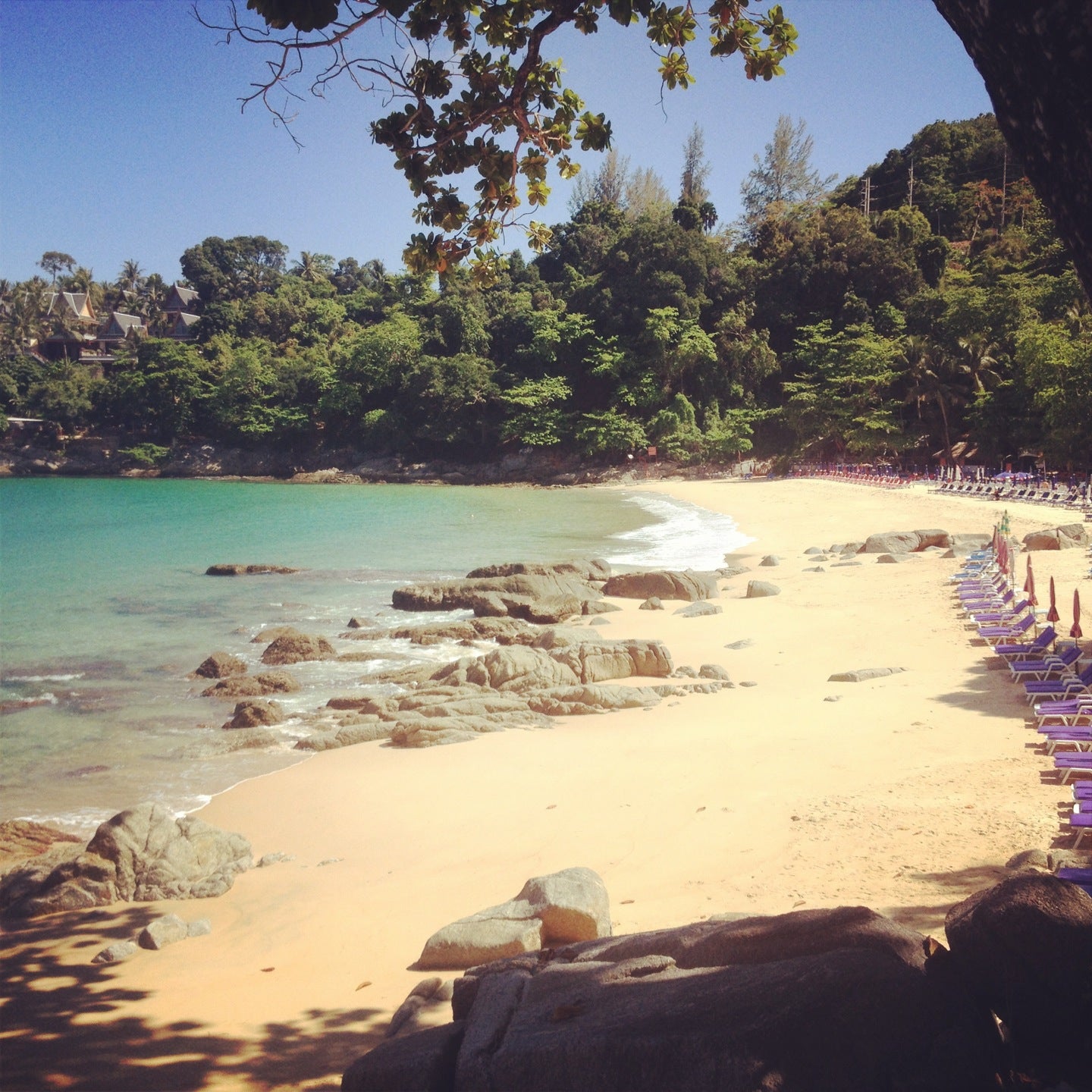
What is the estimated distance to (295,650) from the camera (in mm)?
13805

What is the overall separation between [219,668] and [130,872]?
7016 millimetres

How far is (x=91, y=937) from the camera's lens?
17.9 ft

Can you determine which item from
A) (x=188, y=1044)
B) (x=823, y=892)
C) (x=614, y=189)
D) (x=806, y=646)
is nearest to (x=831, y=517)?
(x=806, y=646)

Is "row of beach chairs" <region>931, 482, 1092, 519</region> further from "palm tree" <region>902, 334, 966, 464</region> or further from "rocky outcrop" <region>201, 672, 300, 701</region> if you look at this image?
"rocky outcrop" <region>201, 672, 300, 701</region>

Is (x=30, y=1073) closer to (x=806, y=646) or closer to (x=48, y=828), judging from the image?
(x=48, y=828)

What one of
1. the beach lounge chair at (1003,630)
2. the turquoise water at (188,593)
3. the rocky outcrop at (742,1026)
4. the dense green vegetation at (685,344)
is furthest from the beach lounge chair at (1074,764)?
the dense green vegetation at (685,344)

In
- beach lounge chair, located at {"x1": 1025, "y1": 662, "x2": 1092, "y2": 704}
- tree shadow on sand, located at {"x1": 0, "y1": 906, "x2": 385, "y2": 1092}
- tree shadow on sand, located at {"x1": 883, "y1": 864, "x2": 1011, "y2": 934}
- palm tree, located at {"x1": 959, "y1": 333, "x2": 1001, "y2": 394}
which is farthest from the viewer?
palm tree, located at {"x1": 959, "y1": 333, "x2": 1001, "y2": 394}

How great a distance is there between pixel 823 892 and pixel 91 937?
4.70 m

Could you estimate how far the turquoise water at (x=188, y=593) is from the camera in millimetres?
9438

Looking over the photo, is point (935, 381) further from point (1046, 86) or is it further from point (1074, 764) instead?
point (1046, 86)

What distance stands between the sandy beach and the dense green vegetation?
27.4 meters

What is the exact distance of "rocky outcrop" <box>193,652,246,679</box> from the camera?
12836 mm

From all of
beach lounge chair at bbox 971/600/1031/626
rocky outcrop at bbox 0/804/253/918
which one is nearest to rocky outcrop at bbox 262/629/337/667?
rocky outcrop at bbox 0/804/253/918

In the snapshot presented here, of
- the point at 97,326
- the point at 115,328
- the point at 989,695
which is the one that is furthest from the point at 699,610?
the point at 97,326
